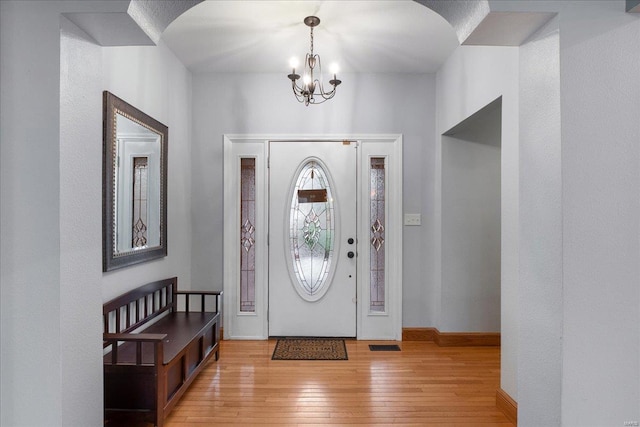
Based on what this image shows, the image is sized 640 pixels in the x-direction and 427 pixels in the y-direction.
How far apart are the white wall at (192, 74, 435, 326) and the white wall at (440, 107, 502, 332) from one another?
0.26m

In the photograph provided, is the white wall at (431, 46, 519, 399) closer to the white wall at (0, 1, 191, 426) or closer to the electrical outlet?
the electrical outlet

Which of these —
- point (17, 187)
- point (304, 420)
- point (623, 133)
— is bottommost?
point (304, 420)

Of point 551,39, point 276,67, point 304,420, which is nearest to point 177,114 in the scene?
point 276,67

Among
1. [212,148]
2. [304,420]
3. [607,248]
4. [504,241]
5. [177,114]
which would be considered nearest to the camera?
[607,248]

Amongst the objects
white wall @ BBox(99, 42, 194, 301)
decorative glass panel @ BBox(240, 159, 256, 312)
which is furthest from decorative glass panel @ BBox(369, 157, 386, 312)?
white wall @ BBox(99, 42, 194, 301)

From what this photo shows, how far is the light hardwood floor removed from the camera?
2443 mm

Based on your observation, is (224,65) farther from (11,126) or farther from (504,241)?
(504,241)

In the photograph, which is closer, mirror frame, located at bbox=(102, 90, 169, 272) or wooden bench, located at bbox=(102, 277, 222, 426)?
wooden bench, located at bbox=(102, 277, 222, 426)

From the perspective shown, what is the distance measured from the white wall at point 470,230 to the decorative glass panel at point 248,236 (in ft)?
6.25

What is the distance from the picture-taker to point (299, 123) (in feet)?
13.0

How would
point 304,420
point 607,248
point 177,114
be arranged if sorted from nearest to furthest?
point 607,248, point 304,420, point 177,114

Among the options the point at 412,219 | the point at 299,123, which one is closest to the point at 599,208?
the point at 412,219

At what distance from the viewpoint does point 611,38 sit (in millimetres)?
1404

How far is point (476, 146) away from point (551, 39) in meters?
2.47
